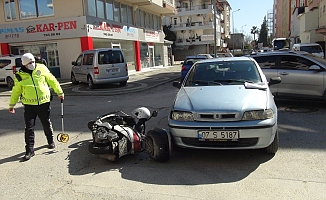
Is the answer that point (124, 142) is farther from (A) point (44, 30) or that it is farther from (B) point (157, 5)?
(B) point (157, 5)

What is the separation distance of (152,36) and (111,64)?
1616 cm

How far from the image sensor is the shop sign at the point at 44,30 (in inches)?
721

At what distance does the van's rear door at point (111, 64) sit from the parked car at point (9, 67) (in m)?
4.87

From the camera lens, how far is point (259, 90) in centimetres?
472

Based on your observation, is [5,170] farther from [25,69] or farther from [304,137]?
[304,137]

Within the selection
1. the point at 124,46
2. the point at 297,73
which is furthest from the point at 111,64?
the point at 124,46

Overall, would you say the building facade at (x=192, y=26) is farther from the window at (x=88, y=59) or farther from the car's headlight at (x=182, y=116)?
the car's headlight at (x=182, y=116)

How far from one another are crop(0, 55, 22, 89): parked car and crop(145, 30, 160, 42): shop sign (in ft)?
47.7

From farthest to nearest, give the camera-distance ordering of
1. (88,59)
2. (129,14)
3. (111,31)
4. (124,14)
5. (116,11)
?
(129,14)
(124,14)
(116,11)
(111,31)
(88,59)

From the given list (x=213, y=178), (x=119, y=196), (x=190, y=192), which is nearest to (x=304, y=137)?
(x=213, y=178)

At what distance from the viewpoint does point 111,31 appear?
21.2 metres

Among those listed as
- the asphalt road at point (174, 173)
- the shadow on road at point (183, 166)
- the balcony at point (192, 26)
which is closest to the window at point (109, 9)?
the asphalt road at point (174, 173)

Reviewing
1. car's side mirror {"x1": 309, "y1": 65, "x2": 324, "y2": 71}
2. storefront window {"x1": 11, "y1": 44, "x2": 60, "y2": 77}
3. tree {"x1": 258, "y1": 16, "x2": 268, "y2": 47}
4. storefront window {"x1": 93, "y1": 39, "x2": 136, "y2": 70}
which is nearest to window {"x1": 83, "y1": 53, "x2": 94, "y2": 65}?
storefront window {"x1": 93, "y1": 39, "x2": 136, "y2": 70}

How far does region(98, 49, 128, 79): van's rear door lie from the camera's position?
13477 millimetres
